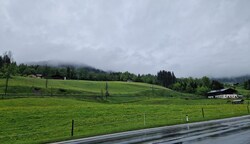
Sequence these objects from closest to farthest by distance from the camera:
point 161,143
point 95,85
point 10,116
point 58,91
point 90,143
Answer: point 161,143
point 90,143
point 10,116
point 58,91
point 95,85

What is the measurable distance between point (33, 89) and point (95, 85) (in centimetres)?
5834

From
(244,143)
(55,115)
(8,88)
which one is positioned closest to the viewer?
(244,143)

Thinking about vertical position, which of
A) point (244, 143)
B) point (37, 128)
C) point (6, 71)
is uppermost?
point (6, 71)

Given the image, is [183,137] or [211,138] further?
[183,137]

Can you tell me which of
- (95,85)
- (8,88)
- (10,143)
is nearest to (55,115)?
(10,143)

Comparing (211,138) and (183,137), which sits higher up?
(211,138)

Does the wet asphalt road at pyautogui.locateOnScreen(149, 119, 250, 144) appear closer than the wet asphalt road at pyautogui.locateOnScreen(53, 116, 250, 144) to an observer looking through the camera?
Yes

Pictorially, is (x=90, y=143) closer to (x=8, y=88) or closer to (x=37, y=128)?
(x=37, y=128)

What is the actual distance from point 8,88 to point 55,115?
244 feet

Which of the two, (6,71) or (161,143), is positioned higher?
(6,71)

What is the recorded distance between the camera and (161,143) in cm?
1373

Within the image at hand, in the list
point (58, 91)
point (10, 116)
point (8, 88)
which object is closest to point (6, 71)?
point (8, 88)

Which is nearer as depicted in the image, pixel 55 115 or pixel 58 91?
pixel 55 115

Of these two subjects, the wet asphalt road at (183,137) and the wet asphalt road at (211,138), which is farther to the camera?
the wet asphalt road at (183,137)
